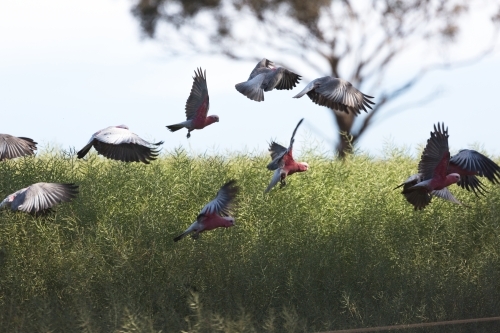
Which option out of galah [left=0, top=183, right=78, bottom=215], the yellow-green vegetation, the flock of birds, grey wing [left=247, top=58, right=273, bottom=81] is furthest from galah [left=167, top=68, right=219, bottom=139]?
the yellow-green vegetation

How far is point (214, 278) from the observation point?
6.68 m

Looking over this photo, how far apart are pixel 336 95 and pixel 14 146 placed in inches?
112

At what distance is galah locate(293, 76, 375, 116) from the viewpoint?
602 centimetres

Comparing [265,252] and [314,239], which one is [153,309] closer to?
[265,252]

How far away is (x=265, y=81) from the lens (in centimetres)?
613

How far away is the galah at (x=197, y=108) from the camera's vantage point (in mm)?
5883

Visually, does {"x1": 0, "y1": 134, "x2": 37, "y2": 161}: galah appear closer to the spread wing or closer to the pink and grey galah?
the spread wing

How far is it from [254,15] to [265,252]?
32.3 ft

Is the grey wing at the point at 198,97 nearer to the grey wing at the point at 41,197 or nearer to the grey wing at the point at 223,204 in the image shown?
the grey wing at the point at 223,204

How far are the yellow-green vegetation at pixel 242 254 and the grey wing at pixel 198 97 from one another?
1205 mm

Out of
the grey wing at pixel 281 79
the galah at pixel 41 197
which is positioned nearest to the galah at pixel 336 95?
the grey wing at pixel 281 79

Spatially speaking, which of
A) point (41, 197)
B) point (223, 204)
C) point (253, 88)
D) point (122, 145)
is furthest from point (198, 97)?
point (41, 197)

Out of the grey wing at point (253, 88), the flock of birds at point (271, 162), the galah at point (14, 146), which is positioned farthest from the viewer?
the galah at point (14, 146)

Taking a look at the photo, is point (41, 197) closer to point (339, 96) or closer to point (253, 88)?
point (253, 88)
